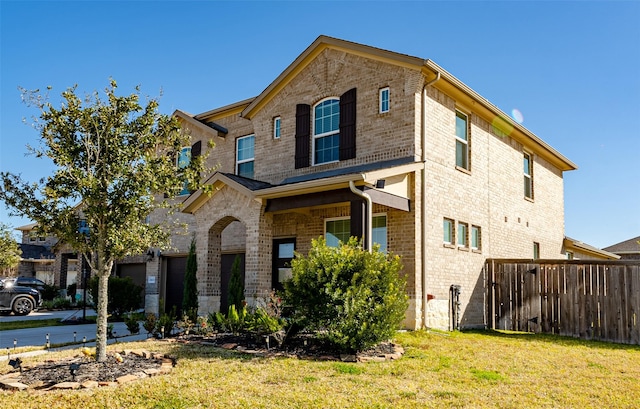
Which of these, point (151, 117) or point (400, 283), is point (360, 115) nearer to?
point (400, 283)

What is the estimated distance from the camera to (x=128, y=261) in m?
22.5

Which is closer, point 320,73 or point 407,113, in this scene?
point 407,113

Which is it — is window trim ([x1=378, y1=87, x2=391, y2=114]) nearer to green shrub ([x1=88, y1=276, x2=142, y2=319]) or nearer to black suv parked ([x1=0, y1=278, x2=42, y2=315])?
green shrub ([x1=88, y1=276, x2=142, y2=319])

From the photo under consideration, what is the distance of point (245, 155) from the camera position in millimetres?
18141

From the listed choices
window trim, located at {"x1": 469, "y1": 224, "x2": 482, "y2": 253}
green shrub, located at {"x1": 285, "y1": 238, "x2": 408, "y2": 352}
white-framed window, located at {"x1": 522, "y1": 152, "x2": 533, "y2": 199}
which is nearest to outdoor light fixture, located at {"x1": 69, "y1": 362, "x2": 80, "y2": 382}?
green shrub, located at {"x1": 285, "y1": 238, "x2": 408, "y2": 352}

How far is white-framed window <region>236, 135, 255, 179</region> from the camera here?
17763 mm

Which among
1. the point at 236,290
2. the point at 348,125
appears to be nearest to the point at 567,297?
the point at 348,125

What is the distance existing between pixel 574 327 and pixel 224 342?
349 inches

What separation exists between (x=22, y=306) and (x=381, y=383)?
18815 millimetres

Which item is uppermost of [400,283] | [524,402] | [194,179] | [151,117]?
[151,117]

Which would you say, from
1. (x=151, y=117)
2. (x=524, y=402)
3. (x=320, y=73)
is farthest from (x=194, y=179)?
(x=320, y=73)

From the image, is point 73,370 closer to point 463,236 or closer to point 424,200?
point 424,200

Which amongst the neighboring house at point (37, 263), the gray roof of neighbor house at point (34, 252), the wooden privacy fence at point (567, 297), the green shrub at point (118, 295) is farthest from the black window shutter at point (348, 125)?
the neighboring house at point (37, 263)

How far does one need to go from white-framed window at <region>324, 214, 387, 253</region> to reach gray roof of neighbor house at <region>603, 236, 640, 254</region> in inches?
1187
